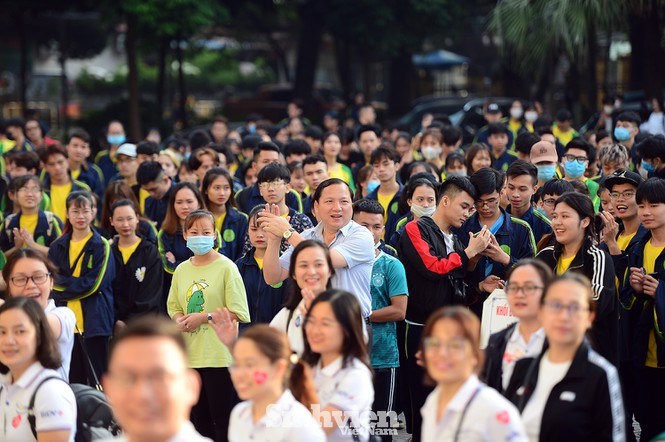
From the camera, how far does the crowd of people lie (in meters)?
4.91

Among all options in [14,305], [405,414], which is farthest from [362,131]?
[14,305]

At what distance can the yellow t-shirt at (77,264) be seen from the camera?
9062mm

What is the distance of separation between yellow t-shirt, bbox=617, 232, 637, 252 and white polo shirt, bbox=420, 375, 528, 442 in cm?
383

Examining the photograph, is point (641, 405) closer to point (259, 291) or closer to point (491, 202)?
point (491, 202)

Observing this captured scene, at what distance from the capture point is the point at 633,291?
7789mm

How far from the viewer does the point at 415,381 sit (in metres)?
8.09

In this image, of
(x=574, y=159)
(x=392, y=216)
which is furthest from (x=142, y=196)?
(x=574, y=159)

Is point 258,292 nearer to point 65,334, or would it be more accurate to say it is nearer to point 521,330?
point 65,334

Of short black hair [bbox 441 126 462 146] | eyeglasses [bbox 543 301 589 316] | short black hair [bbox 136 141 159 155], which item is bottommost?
eyeglasses [bbox 543 301 589 316]

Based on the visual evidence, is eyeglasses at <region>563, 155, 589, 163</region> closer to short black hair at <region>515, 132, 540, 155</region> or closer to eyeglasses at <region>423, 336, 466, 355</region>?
short black hair at <region>515, 132, 540, 155</region>

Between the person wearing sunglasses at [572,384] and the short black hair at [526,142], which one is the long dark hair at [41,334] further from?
the short black hair at [526,142]

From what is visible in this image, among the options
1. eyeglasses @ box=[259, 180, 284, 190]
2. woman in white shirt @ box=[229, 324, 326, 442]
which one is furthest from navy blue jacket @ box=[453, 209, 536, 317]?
woman in white shirt @ box=[229, 324, 326, 442]

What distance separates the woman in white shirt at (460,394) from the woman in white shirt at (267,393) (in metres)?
0.54

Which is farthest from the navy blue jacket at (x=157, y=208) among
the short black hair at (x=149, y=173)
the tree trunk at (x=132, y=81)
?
the tree trunk at (x=132, y=81)
